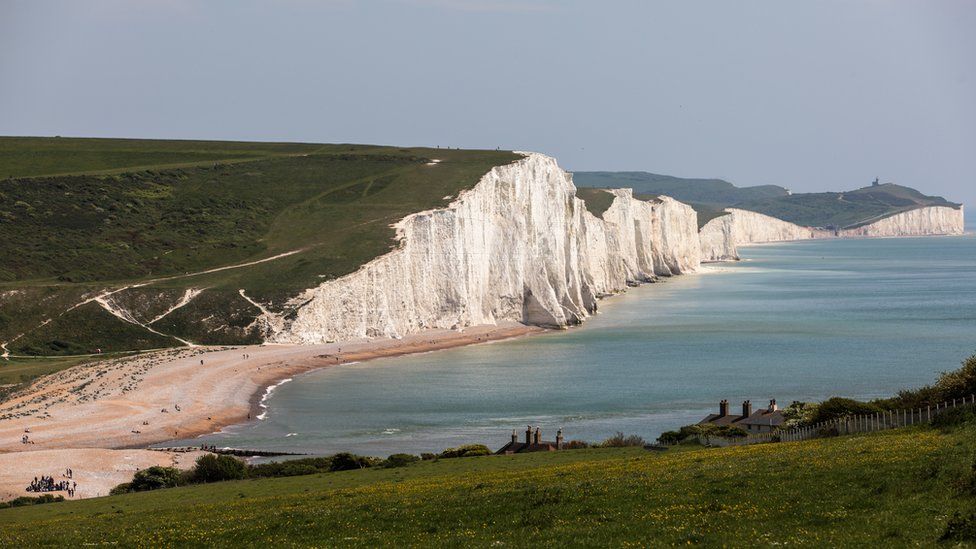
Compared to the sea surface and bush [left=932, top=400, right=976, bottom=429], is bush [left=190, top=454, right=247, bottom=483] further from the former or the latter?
bush [left=932, top=400, right=976, bottom=429]

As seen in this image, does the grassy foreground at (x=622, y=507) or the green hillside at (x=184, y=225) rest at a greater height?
the green hillside at (x=184, y=225)

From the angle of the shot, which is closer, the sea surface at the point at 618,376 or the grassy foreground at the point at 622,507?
the grassy foreground at the point at 622,507

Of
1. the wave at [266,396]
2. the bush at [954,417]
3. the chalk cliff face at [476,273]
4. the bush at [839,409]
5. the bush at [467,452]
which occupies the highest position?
the chalk cliff face at [476,273]

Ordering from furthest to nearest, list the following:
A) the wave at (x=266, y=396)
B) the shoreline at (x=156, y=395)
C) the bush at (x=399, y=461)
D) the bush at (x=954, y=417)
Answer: the wave at (x=266, y=396)
the shoreline at (x=156, y=395)
the bush at (x=399, y=461)
the bush at (x=954, y=417)

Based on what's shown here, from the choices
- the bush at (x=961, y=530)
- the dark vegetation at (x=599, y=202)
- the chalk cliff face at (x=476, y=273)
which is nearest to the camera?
the bush at (x=961, y=530)

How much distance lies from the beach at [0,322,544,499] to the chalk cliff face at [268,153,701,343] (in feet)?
16.5

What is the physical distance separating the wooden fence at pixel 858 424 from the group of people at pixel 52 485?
79.6 ft

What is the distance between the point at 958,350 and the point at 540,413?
129 feet

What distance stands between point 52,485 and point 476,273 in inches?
2843

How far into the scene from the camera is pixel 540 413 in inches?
2406

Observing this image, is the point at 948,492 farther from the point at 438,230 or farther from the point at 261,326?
the point at 438,230

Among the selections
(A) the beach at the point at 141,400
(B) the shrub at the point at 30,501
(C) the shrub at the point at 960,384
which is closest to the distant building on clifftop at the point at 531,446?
(C) the shrub at the point at 960,384

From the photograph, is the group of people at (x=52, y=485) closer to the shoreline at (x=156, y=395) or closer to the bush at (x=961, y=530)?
the shoreline at (x=156, y=395)

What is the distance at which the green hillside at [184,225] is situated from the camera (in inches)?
3538
